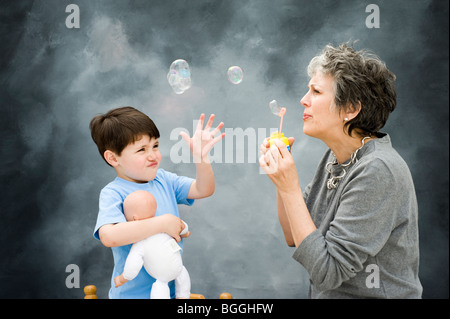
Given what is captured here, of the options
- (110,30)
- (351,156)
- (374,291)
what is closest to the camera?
(374,291)

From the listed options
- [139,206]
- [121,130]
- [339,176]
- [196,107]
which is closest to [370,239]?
[339,176]

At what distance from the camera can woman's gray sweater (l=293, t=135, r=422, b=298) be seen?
1586mm

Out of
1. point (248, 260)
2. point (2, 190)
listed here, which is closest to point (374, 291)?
point (248, 260)

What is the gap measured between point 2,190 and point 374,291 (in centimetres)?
253

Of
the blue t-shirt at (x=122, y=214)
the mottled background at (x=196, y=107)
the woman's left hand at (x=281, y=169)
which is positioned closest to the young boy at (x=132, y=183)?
the blue t-shirt at (x=122, y=214)

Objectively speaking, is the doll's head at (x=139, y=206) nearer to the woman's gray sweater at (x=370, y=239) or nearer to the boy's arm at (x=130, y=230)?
the boy's arm at (x=130, y=230)

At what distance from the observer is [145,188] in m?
1.74

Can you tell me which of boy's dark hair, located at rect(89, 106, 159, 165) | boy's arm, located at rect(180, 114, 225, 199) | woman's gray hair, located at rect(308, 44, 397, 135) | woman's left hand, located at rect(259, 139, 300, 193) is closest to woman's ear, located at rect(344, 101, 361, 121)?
woman's gray hair, located at rect(308, 44, 397, 135)

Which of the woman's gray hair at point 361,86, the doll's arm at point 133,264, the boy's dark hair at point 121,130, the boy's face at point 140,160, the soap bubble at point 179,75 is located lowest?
the doll's arm at point 133,264

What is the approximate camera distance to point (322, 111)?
5.99 feet

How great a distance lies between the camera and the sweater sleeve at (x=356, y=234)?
158cm

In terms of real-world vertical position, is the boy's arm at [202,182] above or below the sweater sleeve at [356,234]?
above

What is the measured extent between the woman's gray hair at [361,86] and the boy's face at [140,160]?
729 mm

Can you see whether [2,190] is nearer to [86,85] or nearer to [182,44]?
[86,85]
